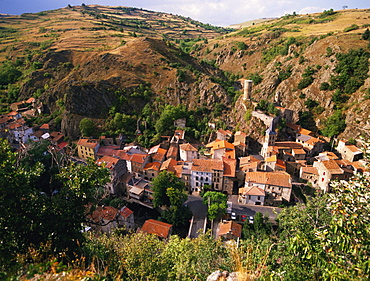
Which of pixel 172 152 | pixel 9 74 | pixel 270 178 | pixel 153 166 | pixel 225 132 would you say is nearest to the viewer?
pixel 270 178

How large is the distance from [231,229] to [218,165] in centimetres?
1228

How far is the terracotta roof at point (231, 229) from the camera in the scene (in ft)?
98.4

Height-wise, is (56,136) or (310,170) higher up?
(56,136)

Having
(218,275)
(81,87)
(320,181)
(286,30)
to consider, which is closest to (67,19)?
(81,87)

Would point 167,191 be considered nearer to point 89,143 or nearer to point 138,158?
point 138,158

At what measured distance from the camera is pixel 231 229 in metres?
30.3

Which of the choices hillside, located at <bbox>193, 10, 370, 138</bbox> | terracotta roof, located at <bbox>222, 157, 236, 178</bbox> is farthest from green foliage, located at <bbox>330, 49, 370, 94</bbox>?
terracotta roof, located at <bbox>222, 157, 236, 178</bbox>

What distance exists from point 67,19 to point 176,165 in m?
144

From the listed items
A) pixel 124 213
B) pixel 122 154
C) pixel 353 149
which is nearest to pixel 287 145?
pixel 353 149

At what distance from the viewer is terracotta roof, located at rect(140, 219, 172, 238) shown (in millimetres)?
29723

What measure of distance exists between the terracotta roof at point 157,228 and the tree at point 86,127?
2991 cm

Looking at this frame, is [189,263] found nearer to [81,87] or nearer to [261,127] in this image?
[261,127]

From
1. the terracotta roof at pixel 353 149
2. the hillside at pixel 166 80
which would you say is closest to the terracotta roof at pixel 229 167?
the hillside at pixel 166 80

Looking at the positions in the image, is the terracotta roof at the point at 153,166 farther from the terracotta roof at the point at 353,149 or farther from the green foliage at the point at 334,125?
the green foliage at the point at 334,125
